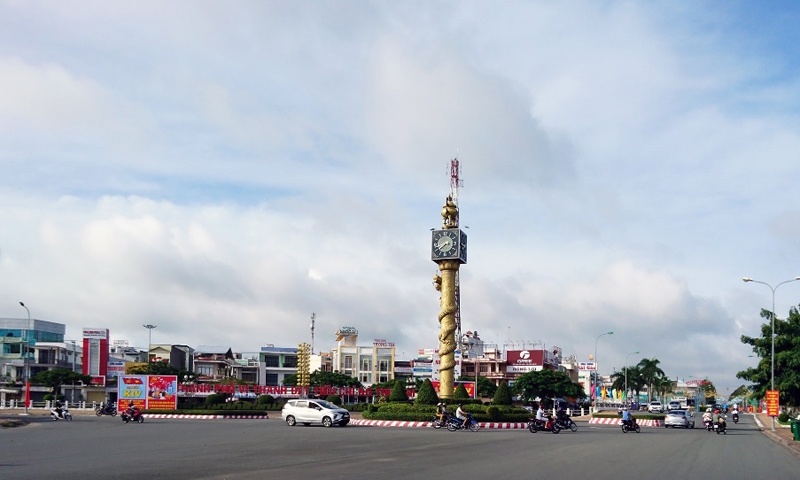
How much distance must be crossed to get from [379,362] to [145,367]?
4141 centimetres

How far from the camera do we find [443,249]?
204 feet

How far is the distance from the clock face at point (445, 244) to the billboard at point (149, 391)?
23821 mm

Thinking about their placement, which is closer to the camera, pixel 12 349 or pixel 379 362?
pixel 12 349

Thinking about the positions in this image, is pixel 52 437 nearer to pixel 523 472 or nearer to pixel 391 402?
pixel 523 472

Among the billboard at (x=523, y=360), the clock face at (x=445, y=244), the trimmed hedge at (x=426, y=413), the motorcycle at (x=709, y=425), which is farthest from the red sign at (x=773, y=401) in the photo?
the billboard at (x=523, y=360)

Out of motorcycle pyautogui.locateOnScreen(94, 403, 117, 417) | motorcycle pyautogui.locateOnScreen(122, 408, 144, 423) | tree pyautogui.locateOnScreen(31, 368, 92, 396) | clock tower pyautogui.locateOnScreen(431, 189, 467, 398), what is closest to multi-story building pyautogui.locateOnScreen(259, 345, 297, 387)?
tree pyautogui.locateOnScreen(31, 368, 92, 396)

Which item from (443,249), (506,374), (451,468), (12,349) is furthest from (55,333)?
(451,468)

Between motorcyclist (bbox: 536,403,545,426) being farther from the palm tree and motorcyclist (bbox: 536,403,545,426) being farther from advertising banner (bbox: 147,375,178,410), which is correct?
the palm tree

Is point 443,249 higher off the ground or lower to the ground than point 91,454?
higher

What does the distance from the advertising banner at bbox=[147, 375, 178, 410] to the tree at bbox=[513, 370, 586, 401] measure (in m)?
61.8

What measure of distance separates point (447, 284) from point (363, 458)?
127ft

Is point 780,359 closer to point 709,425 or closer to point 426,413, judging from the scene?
point 709,425

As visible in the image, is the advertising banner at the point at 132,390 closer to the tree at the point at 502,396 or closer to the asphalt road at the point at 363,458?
the tree at the point at 502,396

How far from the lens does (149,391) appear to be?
62750 mm
